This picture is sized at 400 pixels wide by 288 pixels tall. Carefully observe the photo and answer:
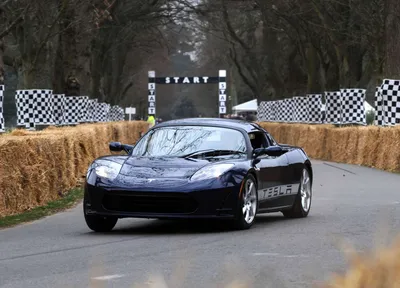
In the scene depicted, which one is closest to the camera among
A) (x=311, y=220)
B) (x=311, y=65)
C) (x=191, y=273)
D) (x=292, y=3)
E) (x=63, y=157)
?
(x=191, y=273)

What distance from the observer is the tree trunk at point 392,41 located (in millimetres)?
30594

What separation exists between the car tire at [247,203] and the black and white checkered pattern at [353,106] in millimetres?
25660

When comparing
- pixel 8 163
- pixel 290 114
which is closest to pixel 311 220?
pixel 8 163

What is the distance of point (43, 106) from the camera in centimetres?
3194

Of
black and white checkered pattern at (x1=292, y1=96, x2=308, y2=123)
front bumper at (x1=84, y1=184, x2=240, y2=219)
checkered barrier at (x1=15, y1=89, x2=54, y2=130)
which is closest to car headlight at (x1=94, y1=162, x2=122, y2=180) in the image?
Result: front bumper at (x1=84, y1=184, x2=240, y2=219)

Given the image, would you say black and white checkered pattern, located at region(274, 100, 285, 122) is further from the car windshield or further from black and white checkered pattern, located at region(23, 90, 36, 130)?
the car windshield

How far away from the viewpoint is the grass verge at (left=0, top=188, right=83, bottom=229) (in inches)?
511

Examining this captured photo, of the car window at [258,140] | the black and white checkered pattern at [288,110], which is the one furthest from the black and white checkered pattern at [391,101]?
the black and white checkered pattern at [288,110]

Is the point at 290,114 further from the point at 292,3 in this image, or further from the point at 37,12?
the point at 37,12

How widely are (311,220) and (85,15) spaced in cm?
2511

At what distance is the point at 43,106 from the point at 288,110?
2634 cm

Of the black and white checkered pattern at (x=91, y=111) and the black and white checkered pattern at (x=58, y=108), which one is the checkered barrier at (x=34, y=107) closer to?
the black and white checkered pattern at (x=58, y=108)

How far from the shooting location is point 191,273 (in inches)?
307

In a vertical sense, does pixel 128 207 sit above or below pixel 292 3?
below
